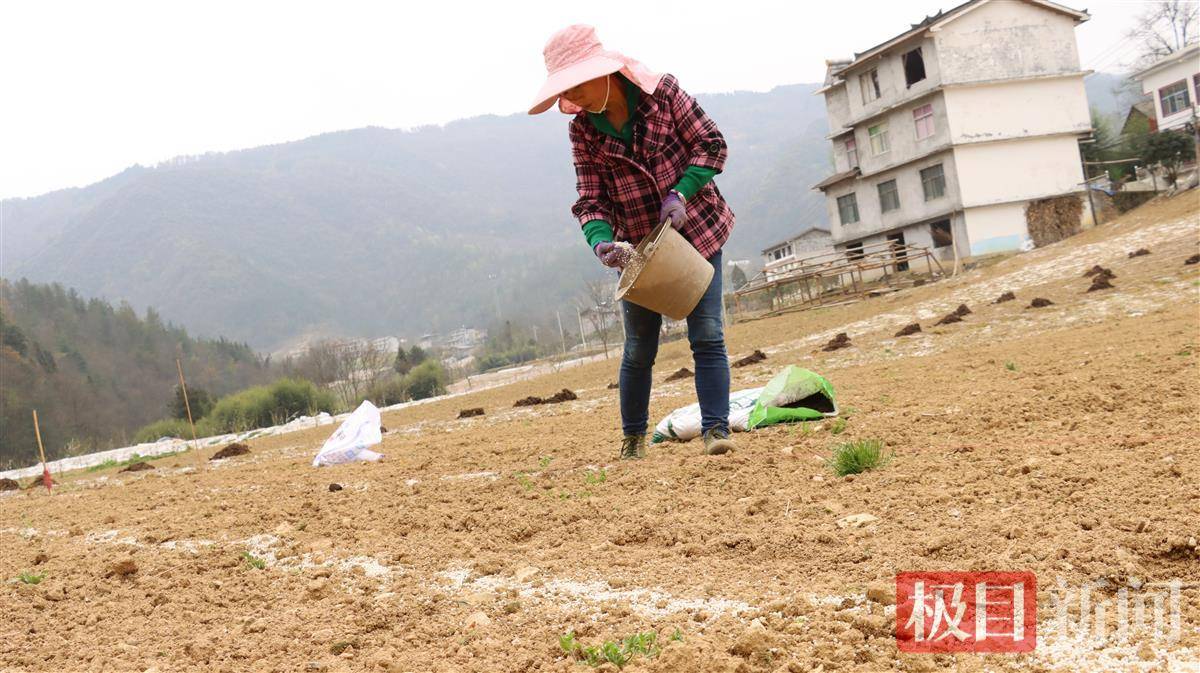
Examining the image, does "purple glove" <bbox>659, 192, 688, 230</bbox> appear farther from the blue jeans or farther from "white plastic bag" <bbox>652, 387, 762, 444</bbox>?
"white plastic bag" <bbox>652, 387, 762, 444</bbox>

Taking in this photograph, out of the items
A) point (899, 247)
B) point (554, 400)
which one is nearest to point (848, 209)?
point (899, 247)

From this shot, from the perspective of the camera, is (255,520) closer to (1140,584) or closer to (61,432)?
(1140,584)

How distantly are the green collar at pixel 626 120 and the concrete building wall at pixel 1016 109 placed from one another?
103ft

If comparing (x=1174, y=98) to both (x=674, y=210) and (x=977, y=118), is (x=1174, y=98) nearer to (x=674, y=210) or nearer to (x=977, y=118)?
(x=977, y=118)

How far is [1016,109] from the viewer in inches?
1331

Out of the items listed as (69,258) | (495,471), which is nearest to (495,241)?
(69,258)

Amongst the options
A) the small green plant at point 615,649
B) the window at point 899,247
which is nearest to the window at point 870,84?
the window at point 899,247

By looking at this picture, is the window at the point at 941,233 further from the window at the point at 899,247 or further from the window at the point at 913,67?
the window at the point at 913,67

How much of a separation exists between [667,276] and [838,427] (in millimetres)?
1327

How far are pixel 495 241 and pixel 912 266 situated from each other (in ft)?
475

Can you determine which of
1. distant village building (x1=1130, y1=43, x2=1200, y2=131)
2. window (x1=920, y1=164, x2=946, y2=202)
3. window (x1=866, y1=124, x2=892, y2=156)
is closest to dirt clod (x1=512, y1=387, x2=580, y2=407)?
window (x1=920, y1=164, x2=946, y2=202)

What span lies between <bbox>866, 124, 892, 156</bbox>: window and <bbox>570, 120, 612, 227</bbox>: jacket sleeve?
110 ft

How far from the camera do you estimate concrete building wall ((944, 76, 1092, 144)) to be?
33000mm

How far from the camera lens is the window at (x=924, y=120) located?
33.7 m
